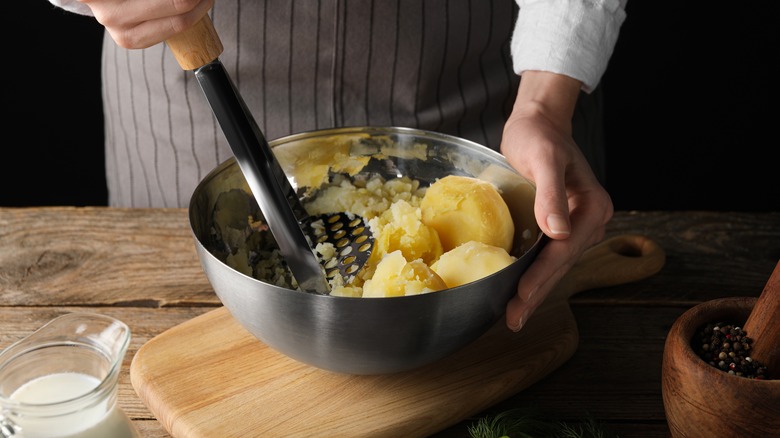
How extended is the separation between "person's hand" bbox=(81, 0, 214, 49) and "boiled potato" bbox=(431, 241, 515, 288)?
43 cm

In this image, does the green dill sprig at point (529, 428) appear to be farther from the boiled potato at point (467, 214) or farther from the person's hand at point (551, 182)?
the boiled potato at point (467, 214)

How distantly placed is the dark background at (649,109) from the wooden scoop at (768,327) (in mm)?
1704

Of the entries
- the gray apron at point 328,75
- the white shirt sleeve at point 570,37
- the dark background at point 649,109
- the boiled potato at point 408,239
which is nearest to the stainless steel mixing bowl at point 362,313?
the boiled potato at point 408,239

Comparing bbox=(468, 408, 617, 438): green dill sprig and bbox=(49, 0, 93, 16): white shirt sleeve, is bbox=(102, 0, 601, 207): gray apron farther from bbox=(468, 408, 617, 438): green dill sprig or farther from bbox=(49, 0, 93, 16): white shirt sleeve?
bbox=(468, 408, 617, 438): green dill sprig

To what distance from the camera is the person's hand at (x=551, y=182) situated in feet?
3.47

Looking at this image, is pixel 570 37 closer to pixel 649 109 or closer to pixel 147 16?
pixel 147 16

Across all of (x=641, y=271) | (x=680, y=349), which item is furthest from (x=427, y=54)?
(x=680, y=349)

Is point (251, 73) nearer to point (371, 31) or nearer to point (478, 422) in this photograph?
point (371, 31)

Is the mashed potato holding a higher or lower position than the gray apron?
lower

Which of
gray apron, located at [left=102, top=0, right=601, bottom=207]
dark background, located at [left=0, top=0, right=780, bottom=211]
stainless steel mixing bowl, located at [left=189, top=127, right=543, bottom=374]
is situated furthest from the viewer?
dark background, located at [left=0, top=0, right=780, bottom=211]

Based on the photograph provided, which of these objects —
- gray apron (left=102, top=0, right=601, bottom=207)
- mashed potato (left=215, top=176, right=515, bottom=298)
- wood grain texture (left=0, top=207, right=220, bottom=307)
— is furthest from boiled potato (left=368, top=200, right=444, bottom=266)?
gray apron (left=102, top=0, right=601, bottom=207)

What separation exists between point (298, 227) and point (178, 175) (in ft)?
2.20

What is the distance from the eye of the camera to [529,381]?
1140 mm

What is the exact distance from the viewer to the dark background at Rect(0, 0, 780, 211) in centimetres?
242
